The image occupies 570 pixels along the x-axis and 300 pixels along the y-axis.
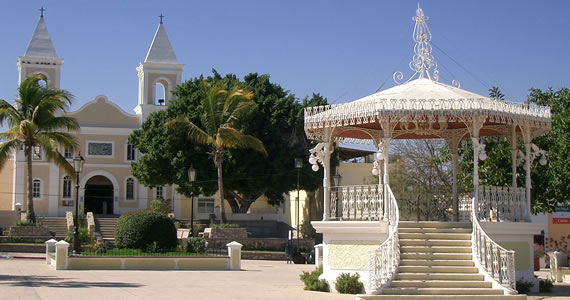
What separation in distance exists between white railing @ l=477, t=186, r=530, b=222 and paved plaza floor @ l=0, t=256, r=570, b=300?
2.04 meters

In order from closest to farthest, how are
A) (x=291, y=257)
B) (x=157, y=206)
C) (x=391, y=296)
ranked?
(x=391, y=296) < (x=291, y=257) < (x=157, y=206)

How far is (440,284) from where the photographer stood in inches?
641

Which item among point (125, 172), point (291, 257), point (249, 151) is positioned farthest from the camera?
point (125, 172)

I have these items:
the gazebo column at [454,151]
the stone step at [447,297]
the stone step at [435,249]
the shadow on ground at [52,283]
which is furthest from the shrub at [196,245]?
the stone step at [447,297]

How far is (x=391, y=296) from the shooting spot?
1566 cm

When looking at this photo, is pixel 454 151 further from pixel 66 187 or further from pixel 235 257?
pixel 66 187

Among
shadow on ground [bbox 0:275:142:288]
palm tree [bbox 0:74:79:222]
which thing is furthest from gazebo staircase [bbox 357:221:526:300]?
palm tree [bbox 0:74:79:222]

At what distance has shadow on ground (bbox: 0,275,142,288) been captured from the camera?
18750 mm

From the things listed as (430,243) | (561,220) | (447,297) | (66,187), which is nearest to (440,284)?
(447,297)

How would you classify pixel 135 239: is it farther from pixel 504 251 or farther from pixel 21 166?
pixel 21 166

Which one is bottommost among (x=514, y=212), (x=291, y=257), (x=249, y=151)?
(x=291, y=257)

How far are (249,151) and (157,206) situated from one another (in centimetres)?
877

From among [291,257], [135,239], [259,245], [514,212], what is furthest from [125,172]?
[514,212]

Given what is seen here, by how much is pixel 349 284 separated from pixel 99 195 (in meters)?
39.1
